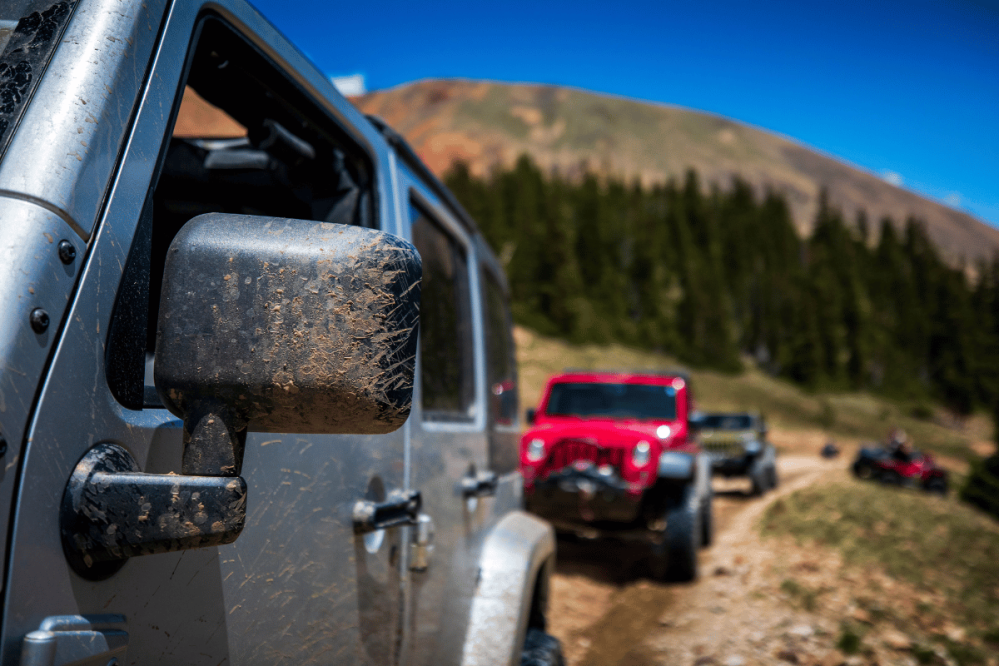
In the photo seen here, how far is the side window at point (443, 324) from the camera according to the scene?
6.61 ft

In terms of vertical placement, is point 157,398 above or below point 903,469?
above

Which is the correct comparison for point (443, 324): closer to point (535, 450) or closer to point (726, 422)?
point (535, 450)

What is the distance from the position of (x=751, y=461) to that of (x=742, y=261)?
58.2 m

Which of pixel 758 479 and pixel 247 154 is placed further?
pixel 758 479

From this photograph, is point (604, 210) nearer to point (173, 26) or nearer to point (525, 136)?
point (173, 26)

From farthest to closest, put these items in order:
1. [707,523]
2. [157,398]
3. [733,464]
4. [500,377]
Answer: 1. [733,464]
2. [707,523]
3. [500,377]
4. [157,398]

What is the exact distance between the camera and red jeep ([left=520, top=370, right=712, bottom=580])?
6.99 metres

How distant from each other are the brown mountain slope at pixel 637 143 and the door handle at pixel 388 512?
14493 centimetres

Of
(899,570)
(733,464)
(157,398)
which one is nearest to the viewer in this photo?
(157,398)

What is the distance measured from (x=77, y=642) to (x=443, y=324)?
153 cm

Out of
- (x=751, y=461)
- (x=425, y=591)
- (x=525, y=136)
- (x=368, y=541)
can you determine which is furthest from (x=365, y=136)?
(x=525, y=136)

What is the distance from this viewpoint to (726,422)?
49.9 feet

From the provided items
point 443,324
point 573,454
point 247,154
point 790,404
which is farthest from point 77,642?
point 790,404

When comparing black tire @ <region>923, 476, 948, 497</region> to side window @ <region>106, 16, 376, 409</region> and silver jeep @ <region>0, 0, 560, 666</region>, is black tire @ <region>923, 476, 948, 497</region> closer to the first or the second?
side window @ <region>106, 16, 376, 409</region>
